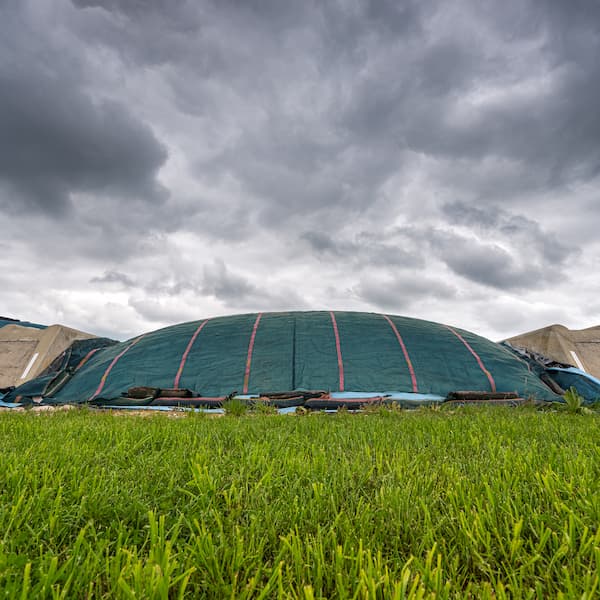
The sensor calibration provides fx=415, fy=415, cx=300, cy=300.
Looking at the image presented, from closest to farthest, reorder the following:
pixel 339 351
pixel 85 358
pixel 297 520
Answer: pixel 297 520
pixel 339 351
pixel 85 358

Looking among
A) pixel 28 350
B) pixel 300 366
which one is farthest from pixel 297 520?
pixel 28 350

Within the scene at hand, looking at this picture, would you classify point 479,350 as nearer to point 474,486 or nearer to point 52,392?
point 474,486

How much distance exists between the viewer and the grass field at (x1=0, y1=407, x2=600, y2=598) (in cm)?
132

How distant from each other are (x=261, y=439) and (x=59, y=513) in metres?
1.81

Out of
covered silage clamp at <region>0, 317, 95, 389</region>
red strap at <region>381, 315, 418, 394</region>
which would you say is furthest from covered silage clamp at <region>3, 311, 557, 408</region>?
covered silage clamp at <region>0, 317, 95, 389</region>

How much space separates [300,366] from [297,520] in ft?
26.4

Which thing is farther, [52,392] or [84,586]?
[52,392]

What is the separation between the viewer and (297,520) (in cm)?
178

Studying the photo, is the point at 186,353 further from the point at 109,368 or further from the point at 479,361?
the point at 479,361

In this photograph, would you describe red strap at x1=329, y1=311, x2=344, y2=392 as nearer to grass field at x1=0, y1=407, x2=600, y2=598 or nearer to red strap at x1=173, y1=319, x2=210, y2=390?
red strap at x1=173, y1=319, x2=210, y2=390

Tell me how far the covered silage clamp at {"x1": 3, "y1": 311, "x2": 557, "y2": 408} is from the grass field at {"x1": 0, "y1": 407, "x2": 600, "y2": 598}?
18.4ft

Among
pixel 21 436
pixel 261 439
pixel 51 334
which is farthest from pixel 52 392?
pixel 261 439

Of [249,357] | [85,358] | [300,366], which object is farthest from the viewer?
[85,358]

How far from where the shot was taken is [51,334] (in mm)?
14195
